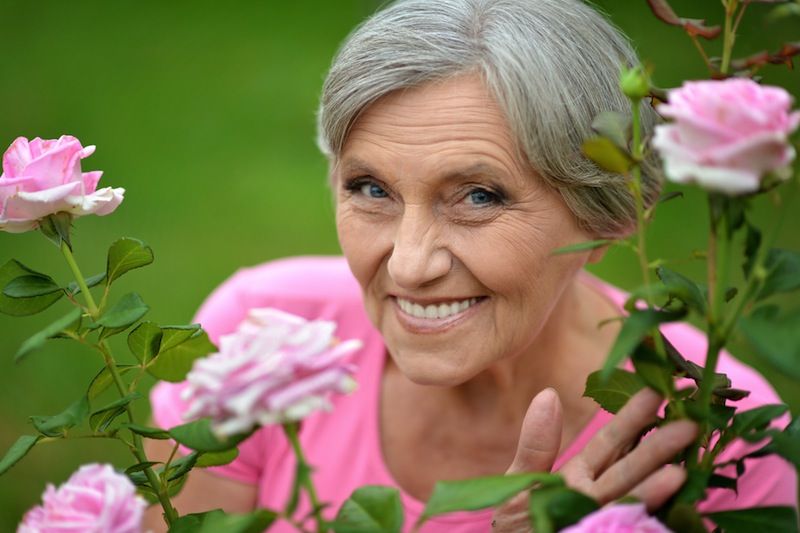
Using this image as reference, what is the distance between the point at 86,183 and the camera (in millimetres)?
1201

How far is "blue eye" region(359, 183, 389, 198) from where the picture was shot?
1708mm

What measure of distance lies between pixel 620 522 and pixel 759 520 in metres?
0.18

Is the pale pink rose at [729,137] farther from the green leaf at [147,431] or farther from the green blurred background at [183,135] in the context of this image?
the green blurred background at [183,135]

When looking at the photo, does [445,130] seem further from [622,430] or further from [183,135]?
[183,135]

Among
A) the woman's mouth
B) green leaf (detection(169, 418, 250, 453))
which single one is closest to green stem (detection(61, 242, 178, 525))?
green leaf (detection(169, 418, 250, 453))

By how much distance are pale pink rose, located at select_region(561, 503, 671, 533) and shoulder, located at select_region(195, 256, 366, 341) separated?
136cm

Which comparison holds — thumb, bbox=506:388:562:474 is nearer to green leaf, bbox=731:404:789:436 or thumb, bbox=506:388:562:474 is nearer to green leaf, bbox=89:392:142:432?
green leaf, bbox=731:404:789:436

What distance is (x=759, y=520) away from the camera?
1.05 m

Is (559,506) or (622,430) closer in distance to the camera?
(559,506)

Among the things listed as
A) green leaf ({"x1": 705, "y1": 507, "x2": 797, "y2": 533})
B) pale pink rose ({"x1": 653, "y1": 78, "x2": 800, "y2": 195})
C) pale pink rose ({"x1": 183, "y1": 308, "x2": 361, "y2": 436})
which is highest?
pale pink rose ({"x1": 653, "y1": 78, "x2": 800, "y2": 195})

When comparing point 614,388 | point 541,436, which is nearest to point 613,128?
point 614,388

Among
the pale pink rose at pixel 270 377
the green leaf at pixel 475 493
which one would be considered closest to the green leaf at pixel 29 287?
the pale pink rose at pixel 270 377

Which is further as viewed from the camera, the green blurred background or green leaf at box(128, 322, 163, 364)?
the green blurred background

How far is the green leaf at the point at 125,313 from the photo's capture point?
3.67 feet
